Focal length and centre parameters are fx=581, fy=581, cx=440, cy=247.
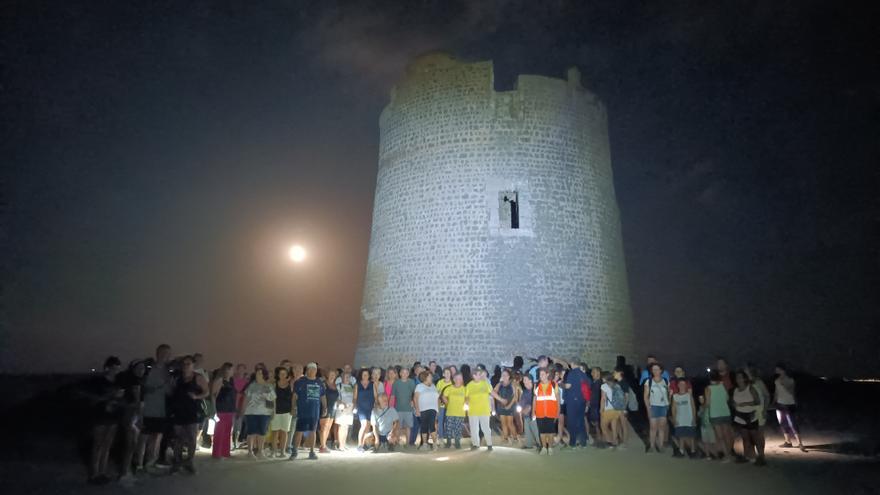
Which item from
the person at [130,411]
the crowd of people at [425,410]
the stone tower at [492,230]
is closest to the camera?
the person at [130,411]

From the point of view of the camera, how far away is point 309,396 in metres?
9.48

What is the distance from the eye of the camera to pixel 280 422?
30.9 feet

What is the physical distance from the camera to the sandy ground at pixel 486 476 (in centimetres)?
654

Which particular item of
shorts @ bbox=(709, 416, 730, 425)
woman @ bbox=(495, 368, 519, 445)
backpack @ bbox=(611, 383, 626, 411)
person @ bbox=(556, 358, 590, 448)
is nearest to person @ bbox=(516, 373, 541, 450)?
woman @ bbox=(495, 368, 519, 445)

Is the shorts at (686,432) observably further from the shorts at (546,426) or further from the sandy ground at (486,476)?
the shorts at (546,426)

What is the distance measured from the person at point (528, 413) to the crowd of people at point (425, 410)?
19 millimetres

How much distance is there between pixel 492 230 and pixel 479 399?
641cm

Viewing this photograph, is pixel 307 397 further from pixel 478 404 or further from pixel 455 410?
pixel 478 404

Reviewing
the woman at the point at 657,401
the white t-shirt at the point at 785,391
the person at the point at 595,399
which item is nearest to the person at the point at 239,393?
the person at the point at 595,399

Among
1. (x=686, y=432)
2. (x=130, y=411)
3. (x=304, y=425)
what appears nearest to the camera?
(x=130, y=411)

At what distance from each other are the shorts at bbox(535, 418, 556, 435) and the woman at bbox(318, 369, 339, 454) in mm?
3525

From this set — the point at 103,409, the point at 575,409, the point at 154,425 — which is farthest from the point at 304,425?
the point at 575,409

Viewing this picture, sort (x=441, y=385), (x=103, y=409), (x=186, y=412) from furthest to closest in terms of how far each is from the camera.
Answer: (x=441, y=385) → (x=186, y=412) → (x=103, y=409)

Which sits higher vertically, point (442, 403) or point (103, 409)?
point (442, 403)
